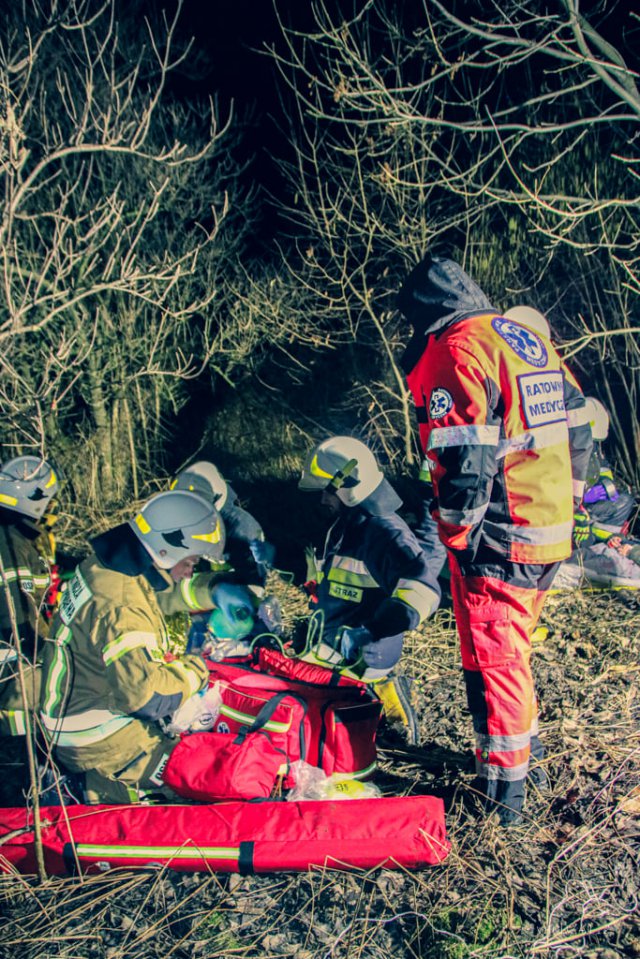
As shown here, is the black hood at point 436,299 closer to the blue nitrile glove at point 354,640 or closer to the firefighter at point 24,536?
the blue nitrile glove at point 354,640

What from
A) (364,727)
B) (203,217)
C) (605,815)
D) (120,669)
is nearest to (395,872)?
(364,727)

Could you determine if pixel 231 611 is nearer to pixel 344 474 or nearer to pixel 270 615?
pixel 270 615

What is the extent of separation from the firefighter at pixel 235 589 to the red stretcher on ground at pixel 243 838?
1438mm

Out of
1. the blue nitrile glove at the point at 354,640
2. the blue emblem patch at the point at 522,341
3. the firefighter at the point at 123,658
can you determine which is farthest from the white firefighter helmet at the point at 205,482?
the blue emblem patch at the point at 522,341

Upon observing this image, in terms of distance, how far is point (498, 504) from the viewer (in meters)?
3.00

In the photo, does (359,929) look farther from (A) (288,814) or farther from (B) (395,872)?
(A) (288,814)

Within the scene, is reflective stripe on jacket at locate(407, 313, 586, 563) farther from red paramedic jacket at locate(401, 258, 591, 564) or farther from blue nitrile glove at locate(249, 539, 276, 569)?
blue nitrile glove at locate(249, 539, 276, 569)

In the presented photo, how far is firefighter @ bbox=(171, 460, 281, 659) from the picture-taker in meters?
4.38

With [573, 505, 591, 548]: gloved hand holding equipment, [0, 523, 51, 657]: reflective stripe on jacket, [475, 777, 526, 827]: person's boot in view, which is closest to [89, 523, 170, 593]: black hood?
[475, 777, 526, 827]: person's boot

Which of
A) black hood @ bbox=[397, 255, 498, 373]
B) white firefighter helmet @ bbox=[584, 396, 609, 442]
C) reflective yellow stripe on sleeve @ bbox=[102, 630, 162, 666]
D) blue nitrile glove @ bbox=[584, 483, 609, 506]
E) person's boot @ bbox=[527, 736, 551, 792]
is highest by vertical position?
black hood @ bbox=[397, 255, 498, 373]

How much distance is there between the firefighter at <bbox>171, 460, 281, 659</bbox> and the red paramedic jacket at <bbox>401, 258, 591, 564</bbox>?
1.86 m

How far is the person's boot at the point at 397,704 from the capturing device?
400 cm

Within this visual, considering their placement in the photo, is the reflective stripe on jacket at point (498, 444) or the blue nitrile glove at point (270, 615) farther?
the blue nitrile glove at point (270, 615)

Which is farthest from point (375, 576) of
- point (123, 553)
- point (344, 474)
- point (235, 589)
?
point (123, 553)
